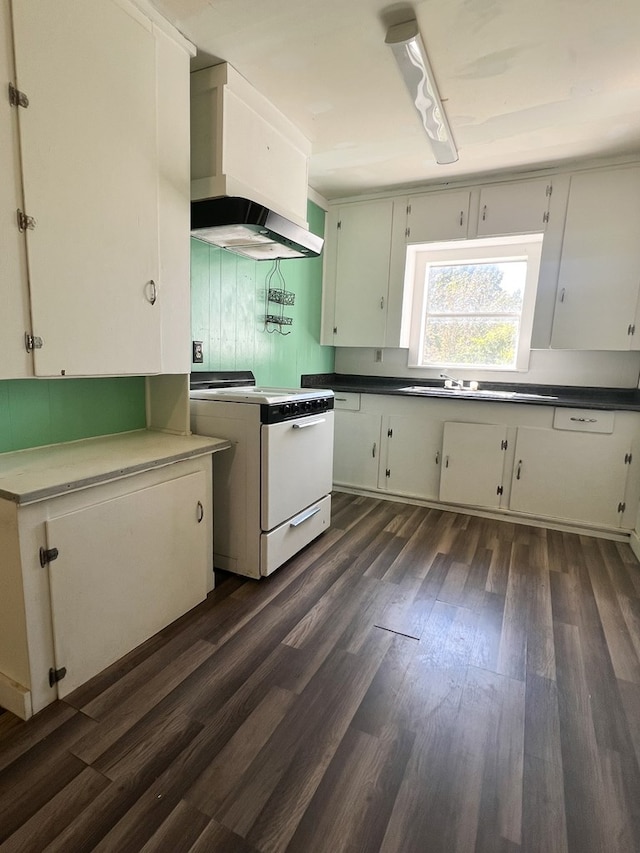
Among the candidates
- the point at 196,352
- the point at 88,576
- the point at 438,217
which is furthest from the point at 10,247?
the point at 438,217

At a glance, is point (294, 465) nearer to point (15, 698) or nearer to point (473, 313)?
point (15, 698)

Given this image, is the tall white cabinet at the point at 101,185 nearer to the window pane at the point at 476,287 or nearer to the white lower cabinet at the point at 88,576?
the white lower cabinet at the point at 88,576

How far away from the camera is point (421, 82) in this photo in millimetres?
1979

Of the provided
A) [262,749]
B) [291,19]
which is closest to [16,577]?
[262,749]

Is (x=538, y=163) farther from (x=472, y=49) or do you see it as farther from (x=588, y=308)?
(x=472, y=49)

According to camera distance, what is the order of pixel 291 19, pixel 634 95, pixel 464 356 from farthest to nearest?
pixel 464 356
pixel 634 95
pixel 291 19

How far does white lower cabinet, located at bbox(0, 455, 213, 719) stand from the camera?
A: 1.30 m

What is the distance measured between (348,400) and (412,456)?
2.31 feet

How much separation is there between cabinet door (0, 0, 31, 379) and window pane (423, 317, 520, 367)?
324cm

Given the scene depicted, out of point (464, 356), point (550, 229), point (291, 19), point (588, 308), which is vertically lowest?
point (464, 356)

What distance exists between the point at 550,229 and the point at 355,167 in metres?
1.49

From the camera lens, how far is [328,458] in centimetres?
269

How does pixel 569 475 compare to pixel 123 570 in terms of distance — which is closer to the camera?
pixel 123 570

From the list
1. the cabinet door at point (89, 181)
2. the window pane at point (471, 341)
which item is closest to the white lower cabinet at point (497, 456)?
the window pane at point (471, 341)
